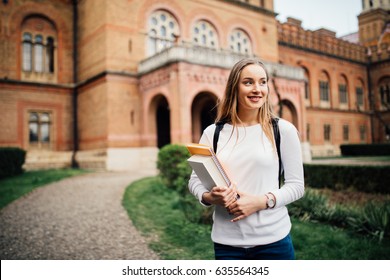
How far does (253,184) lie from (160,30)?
1846cm

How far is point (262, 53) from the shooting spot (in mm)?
23109

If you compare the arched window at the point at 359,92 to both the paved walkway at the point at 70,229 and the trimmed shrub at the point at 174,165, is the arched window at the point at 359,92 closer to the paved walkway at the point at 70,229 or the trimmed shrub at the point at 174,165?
the trimmed shrub at the point at 174,165

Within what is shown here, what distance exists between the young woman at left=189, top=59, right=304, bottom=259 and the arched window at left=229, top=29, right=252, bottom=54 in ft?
67.1

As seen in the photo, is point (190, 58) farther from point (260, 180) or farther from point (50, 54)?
point (260, 180)

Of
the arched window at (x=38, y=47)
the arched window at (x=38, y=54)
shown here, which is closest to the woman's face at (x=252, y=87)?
the arched window at (x=38, y=47)

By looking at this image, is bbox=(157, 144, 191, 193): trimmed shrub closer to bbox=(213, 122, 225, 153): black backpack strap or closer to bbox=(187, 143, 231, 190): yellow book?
bbox=(213, 122, 225, 153): black backpack strap

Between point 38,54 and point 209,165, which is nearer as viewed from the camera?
point 209,165

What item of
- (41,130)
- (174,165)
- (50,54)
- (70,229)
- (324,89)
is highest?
(50,54)

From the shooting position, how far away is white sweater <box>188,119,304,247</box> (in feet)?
6.49

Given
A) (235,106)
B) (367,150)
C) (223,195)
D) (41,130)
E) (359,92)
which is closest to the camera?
(223,195)

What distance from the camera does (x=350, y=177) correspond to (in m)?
9.12

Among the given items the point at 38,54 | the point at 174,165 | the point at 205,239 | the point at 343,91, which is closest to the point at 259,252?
the point at 205,239

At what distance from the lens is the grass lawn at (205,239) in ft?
15.1

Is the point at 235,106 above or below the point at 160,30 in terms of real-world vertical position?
below
